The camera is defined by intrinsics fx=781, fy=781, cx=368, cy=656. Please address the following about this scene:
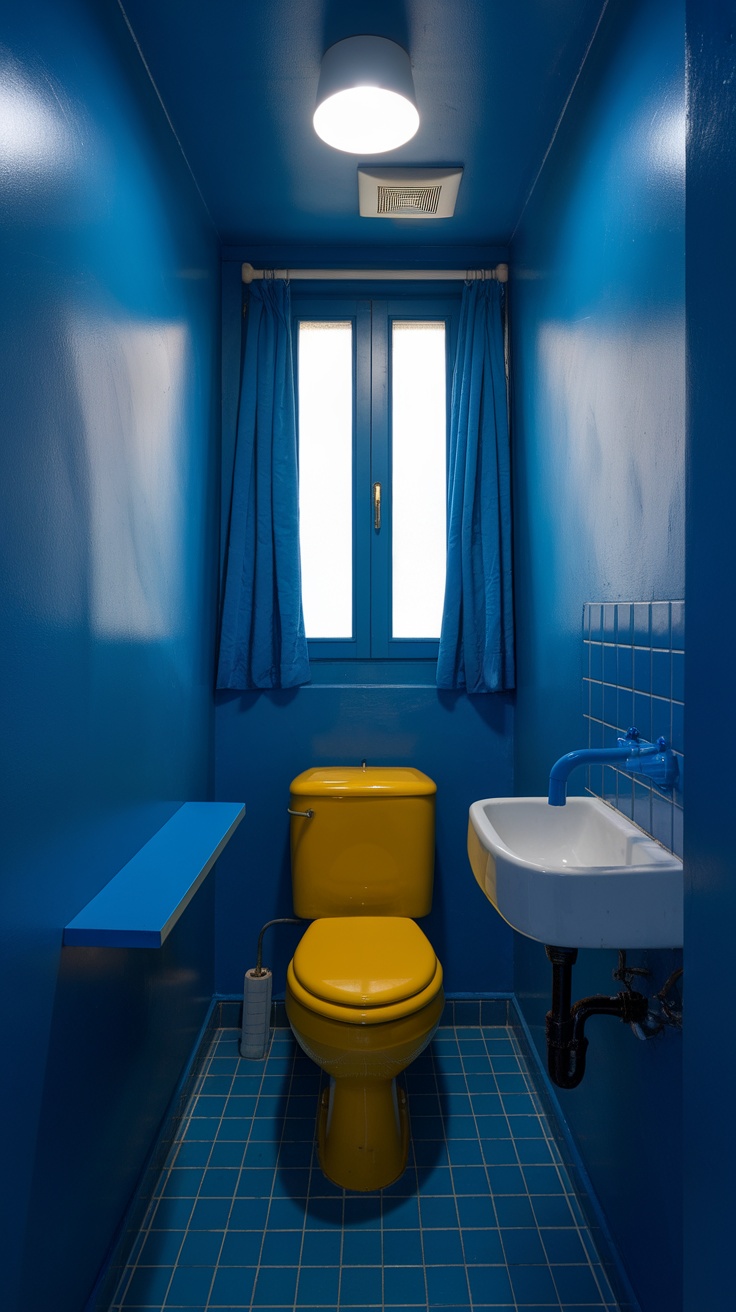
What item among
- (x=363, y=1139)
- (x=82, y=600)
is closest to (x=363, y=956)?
(x=363, y=1139)

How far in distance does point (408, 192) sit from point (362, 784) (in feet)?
5.24

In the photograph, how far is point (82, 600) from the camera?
1.25 meters

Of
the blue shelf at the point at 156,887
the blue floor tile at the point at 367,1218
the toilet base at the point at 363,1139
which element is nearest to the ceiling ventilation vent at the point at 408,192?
the blue shelf at the point at 156,887

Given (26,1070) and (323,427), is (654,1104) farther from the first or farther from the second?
(323,427)

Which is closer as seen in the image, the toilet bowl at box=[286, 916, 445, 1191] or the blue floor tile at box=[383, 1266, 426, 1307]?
the blue floor tile at box=[383, 1266, 426, 1307]

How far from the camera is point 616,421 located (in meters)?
1.46

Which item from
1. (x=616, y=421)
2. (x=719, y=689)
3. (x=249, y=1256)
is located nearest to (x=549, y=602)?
(x=616, y=421)

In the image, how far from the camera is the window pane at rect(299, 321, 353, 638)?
2494mm

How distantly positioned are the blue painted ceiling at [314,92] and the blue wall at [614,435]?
92 mm

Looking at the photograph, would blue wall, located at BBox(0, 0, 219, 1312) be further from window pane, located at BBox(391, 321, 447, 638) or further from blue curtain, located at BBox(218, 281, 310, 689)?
window pane, located at BBox(391, 321, 447, 638)

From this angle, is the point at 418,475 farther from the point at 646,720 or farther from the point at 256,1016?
the point at 256,1016

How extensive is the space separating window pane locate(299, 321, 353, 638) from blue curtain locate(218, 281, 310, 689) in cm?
Answer: 12

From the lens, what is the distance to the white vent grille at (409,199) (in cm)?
205

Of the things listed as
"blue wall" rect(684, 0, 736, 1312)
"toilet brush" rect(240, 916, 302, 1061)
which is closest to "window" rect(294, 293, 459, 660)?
"toilet brush" rect(240, 916, 302, 1061)
